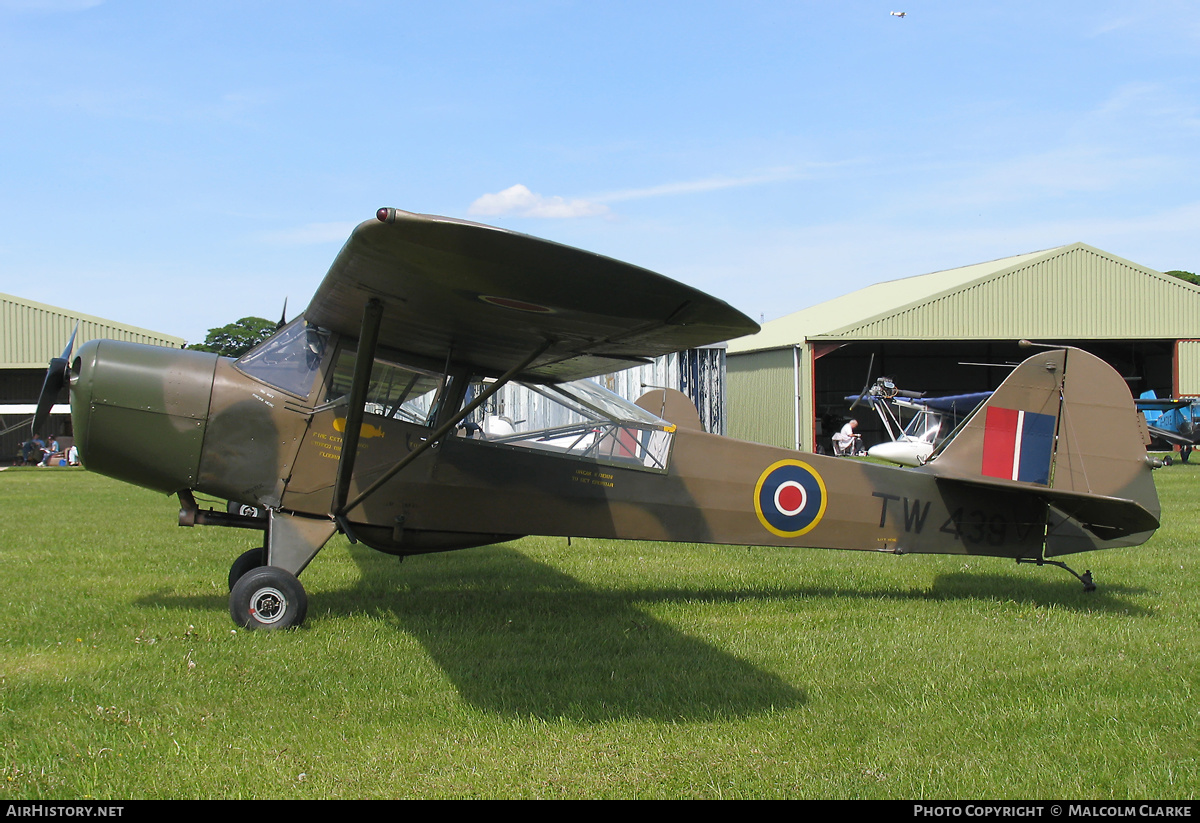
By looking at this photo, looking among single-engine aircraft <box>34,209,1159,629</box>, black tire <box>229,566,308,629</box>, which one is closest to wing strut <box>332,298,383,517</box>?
single-engine aircraft <box>34,209,1159,629</box>

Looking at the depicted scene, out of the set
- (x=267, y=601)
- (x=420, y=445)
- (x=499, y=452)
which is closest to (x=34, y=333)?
(x=267, y=601)

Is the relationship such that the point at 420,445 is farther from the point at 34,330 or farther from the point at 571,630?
the point at 34,330

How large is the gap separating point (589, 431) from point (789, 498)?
173 centimetres

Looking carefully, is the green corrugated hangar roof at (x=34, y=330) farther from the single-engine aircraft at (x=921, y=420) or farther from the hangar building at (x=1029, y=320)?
the single-engine aircraft at (x=921, y=420)

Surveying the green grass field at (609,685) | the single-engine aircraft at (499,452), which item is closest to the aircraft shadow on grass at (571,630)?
the green grass field at (609,685)

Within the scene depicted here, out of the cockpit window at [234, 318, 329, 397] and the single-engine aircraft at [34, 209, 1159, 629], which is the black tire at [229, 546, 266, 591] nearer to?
the single-engine aircraft at [34, 209, 1159, 629]

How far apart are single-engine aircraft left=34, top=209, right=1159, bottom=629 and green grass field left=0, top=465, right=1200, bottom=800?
0.63 m

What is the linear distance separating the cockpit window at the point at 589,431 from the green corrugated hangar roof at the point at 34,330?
3119 centimetres

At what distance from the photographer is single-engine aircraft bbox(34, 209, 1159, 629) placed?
228 inches

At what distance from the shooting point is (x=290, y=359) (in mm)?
6527

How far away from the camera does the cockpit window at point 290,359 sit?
6.46 m

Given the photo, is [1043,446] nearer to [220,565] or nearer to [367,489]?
[367,489]

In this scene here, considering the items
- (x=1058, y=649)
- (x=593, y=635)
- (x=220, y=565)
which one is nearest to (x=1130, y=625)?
(x=1058, y=649)

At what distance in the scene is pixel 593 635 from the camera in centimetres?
614
